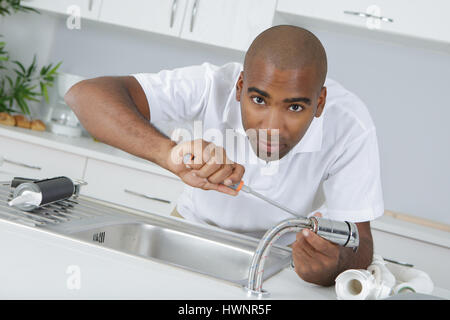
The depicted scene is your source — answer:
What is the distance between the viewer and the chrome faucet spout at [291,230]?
0.83 meters

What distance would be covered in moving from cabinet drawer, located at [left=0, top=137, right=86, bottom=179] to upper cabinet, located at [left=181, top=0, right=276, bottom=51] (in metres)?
0.81

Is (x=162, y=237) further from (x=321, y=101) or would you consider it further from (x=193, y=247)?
(x=321, y=101)

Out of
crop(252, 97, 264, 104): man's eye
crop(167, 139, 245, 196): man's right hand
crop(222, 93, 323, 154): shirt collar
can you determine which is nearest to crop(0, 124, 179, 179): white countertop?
crop(222, 93, 323, 154): shirt collar

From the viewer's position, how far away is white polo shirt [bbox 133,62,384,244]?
4.58 ft

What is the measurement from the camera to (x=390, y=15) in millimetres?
2260

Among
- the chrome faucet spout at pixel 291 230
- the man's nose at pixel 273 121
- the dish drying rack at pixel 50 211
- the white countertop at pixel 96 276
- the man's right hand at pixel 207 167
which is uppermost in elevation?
the man's nose at pixel 273 121

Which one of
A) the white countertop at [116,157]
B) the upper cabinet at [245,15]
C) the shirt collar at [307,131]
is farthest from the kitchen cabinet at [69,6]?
the shirt collar at [307,131]

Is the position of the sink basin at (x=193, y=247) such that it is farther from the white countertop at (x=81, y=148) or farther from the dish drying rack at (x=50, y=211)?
the white countertop at (x=81, y=148)

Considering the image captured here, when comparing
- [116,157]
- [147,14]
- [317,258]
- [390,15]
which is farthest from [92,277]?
[147,14]

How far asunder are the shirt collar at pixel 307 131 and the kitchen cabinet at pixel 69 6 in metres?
1.52

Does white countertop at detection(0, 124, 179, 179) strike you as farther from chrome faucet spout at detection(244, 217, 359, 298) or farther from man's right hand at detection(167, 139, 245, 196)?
chrome faucet spout at detection(244, 217, 359, 298)

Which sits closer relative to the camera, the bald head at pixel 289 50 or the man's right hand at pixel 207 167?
the man's right hand at pixel 207 167

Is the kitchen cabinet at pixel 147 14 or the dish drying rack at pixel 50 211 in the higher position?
the kitchen cabinet at pixel 147 14

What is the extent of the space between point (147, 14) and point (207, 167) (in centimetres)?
186
